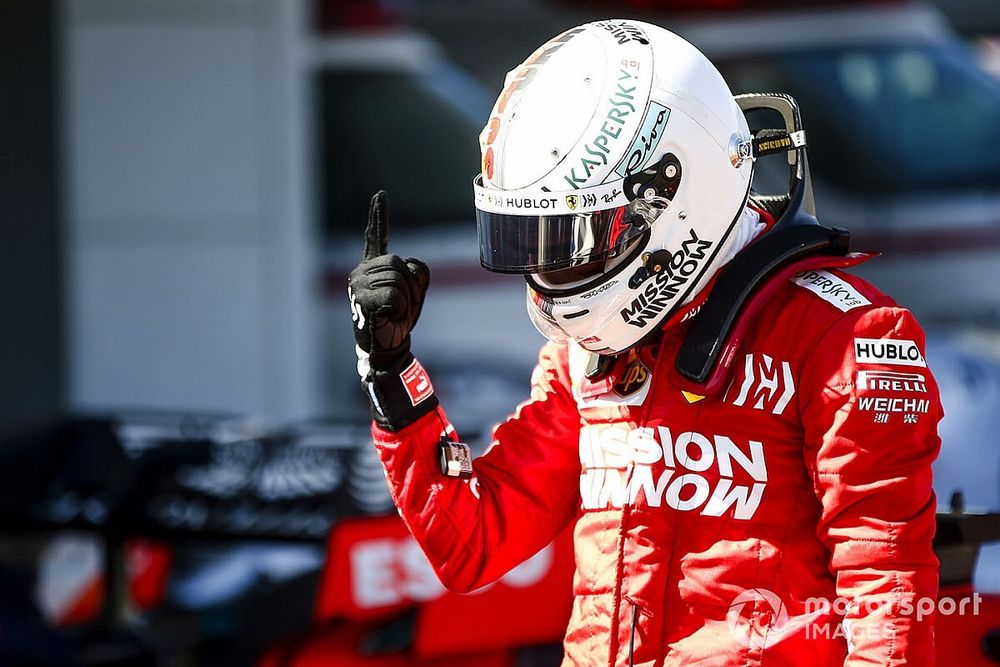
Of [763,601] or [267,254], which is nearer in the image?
[763,601]

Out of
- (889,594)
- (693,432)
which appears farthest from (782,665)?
(693,432)

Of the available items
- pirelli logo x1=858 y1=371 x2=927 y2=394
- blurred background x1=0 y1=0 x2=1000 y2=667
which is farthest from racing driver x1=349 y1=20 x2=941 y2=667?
blurred background x1=0 y1=0 x2=1000 y2=667

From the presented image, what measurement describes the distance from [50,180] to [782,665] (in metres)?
4.15

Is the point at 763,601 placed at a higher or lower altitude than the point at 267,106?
lower

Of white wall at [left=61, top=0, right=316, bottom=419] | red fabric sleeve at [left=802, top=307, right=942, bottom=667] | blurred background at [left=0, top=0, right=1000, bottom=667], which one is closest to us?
red fabric sleeve at [left=802, top=307, right=942, bottom=667]

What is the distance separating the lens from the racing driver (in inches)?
58.6

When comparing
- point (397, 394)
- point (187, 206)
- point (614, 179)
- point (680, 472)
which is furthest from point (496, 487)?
point (187, 206)

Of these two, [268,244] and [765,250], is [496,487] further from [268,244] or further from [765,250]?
[268,244]

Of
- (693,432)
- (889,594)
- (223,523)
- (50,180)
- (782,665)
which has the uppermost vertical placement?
(50,180)

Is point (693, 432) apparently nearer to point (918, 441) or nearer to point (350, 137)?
point (918, 441)

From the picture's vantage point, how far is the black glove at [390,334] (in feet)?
5.51

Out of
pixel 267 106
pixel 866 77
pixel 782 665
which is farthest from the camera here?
pixel 267 106

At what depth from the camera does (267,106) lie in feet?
18.2

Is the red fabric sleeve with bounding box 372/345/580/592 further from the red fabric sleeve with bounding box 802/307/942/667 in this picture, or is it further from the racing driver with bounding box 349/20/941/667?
the red fabric sleeve with bounding box 802/307/942/667
